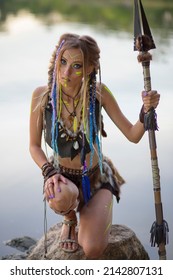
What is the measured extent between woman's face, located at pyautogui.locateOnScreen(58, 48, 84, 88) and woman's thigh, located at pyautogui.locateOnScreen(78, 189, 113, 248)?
0.30m

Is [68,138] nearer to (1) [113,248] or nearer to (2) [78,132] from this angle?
(2) [78,132]

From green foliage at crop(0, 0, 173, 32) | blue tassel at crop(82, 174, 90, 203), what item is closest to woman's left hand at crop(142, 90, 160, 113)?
Result: blue tassel at crop(82, 174, 90, 203)

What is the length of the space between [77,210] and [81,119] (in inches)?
9.2

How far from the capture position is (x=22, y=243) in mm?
2010

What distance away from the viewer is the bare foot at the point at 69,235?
1.75m

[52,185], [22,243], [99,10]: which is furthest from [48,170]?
[99,10]

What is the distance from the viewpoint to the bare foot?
5.76 ft

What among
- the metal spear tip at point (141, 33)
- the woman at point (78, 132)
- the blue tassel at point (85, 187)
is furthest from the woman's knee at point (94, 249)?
the metal spear tip at point (141, 33)

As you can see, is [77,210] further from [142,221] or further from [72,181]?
[142,221]

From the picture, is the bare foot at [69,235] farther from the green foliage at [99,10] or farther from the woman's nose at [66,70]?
the green foliage at [99,10]

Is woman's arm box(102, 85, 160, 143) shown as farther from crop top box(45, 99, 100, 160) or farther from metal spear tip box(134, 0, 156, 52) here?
metal spear tip box(134, 0, 156, 52)

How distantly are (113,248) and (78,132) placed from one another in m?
0.34

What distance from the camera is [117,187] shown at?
1.78 m
